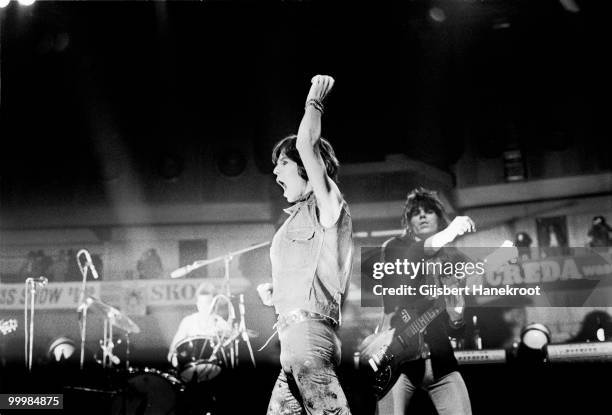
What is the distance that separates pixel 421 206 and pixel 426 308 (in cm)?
85

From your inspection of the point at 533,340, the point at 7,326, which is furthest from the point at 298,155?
the point at 533,340

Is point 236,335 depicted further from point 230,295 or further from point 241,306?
point 230,295

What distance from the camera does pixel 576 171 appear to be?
211 inches

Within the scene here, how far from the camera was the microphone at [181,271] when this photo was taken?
17.4ft

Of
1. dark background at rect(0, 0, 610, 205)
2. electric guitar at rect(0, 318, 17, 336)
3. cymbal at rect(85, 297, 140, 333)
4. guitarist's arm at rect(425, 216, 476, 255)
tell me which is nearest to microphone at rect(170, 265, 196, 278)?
cymbal at rect(85, 297, 140, 333)

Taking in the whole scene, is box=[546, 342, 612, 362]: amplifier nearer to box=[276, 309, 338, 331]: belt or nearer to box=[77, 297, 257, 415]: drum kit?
box=[77, 297, 257, 415]: drum kit

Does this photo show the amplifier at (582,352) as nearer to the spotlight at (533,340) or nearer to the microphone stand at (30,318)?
the spotlight at (533,340)

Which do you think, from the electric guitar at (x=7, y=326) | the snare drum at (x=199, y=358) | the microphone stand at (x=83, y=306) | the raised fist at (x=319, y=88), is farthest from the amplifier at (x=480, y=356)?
the electric guitar at (x=7, y=326)

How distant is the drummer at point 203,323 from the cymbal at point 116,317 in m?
0.33

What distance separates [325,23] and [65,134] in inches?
93.6

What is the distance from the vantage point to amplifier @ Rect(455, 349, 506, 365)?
15.1 feet

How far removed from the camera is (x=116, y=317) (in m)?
5.16

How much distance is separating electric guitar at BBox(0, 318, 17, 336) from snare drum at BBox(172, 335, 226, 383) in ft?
4.02

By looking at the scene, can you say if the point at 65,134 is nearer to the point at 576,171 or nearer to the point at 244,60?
the point at 244,60
